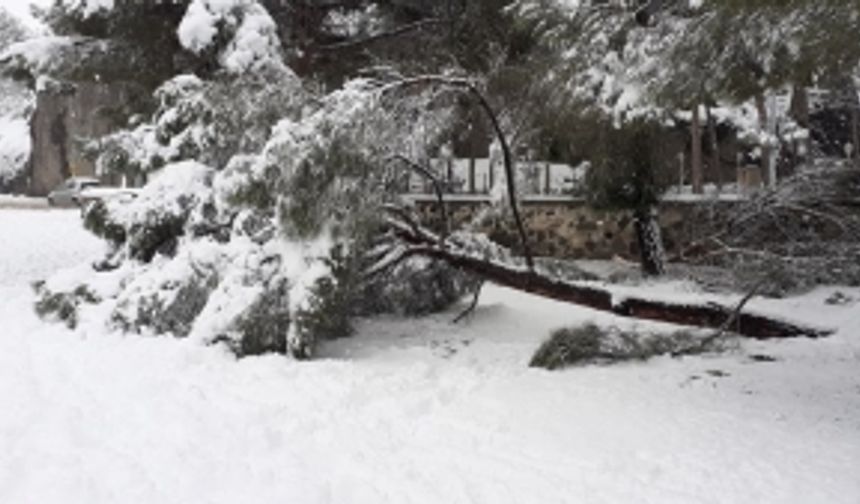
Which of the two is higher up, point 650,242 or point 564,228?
point 564,228

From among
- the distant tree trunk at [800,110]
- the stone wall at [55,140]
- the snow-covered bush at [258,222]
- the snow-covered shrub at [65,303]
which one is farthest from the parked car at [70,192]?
the distant tree trunk at [800,110]

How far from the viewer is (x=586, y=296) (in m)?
7.13

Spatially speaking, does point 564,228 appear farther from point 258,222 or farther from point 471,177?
point 258,222

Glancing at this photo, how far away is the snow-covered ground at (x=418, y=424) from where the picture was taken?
3854 millimetres

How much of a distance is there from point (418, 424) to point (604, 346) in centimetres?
229

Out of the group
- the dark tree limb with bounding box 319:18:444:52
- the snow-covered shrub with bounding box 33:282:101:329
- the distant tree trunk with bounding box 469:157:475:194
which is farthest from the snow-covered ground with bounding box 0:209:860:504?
the distant tree trunk with bounding box 469:157:475:194

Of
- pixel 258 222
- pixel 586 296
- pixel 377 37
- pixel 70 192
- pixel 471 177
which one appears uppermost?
pixel 377 37

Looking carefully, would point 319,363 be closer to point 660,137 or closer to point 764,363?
point 764,363

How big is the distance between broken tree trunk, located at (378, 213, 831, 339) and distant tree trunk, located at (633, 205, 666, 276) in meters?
3.90

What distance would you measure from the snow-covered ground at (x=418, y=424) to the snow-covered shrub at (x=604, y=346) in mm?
181

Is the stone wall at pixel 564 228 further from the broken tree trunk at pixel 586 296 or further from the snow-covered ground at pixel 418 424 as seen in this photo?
the snow-covered ground at pixel 418 424

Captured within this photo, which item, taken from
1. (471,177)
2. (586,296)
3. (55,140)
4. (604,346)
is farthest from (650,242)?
(55,140)

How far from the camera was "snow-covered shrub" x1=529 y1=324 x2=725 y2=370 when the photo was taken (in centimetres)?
643

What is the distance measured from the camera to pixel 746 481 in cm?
392
